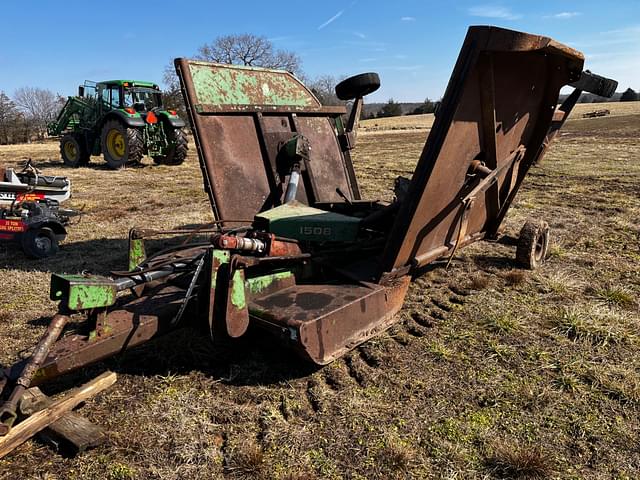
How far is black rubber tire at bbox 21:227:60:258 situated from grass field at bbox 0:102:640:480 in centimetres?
36

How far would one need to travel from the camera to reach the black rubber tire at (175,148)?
43.4 feet

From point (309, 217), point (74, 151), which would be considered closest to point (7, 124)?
point (74, 151)

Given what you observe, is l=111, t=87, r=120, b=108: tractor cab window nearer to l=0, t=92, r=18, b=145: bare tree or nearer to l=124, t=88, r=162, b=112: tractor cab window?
l=124, t=88, r=162, b=112: tractor cab window

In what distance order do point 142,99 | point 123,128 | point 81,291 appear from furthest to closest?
1. point 142,99
2. point 123,128
3. point 81,291

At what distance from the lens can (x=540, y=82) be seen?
11.1 ft

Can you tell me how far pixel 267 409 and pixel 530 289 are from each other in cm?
258

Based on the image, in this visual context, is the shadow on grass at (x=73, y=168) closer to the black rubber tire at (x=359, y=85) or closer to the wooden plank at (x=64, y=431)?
the black rubber tire at (x=359, y=85)

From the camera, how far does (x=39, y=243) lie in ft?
16.4

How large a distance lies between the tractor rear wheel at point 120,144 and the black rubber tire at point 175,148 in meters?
0.80

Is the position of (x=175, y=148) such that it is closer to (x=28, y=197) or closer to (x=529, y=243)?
(x=28, y=197)

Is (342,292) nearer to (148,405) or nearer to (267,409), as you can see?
(267,409)

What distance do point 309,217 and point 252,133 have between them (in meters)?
1.44

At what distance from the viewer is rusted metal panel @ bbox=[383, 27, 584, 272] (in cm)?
258

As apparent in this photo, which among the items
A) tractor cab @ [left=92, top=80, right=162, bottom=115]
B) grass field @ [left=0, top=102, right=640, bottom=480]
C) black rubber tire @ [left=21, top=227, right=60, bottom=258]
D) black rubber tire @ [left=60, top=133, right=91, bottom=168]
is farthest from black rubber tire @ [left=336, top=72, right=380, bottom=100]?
black rubber tire @ [left=60, top=133, right=91, bottom=168]
